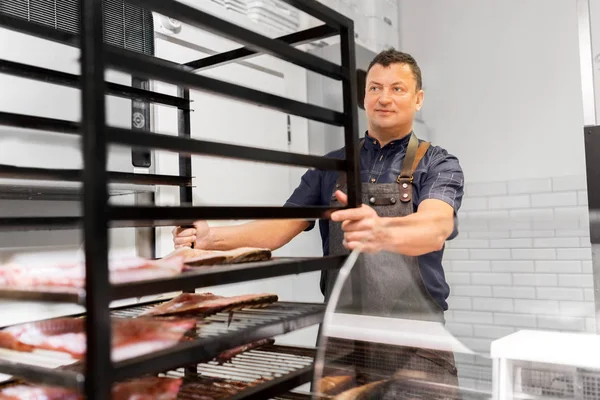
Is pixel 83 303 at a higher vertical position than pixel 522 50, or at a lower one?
lower

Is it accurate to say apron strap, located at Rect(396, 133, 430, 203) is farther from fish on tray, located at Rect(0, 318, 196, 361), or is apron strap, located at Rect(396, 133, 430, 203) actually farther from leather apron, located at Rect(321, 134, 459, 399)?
fish on tray, located at Rect(0, 318, 196, 361)

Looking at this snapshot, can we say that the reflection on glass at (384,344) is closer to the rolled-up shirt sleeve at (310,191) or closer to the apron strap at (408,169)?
the apron strap at (408,169)

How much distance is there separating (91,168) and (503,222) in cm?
85

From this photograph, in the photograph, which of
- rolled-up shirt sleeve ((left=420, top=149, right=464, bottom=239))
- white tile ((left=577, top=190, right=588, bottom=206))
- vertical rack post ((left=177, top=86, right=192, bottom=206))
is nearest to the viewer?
rolled-up shirt sleeve ((left=420, top=149, right=464, bottom=239))

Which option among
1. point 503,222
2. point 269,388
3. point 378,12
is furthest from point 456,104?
point 269,388

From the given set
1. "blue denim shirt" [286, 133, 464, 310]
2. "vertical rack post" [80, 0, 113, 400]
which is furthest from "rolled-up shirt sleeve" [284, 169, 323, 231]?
"vertical rack post" [80, 0, 113, 400]

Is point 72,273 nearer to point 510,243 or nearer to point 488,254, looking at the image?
point 488,254

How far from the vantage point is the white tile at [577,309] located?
994 mm

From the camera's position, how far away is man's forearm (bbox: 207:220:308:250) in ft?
5.16

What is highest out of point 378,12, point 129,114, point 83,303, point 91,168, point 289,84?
point 378,12

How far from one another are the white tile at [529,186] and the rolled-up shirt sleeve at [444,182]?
194 centimetres

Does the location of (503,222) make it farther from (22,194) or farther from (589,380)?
(22,194)

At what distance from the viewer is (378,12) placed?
3.59 meters

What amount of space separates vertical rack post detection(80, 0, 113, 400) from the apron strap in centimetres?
129
